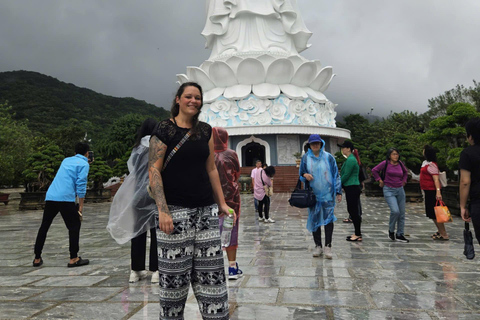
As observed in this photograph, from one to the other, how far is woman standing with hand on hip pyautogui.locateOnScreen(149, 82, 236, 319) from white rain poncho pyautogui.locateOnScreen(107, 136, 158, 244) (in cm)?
148

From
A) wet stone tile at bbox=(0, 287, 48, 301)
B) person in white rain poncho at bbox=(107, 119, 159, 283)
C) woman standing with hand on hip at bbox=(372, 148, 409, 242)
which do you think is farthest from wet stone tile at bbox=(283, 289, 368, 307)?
woman standing with hand on hip at bbox=(372, 148, 409, 242)

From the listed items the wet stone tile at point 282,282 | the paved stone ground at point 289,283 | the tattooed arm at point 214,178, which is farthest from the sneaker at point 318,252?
the tattooed arm at point 214,178

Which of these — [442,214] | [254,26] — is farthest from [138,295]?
[254,26]

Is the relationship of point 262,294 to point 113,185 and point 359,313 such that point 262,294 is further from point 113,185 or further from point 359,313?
point 113,185

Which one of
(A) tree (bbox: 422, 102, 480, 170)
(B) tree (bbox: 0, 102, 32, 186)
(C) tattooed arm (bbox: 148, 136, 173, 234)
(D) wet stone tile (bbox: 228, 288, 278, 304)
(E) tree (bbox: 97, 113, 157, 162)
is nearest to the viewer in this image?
(C) tattooed arm (bbox: 148, 136, 173, 234)

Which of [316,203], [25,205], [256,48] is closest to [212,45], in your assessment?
[256,48]

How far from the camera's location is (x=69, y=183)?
4.34 meters

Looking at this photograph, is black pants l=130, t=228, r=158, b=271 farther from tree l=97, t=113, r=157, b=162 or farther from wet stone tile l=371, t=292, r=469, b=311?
tree l=97, t=113, r=157, b=162

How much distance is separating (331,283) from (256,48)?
20925 mm

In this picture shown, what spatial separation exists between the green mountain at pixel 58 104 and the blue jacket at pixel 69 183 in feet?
118

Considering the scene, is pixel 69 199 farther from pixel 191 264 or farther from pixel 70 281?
pixel 191 264

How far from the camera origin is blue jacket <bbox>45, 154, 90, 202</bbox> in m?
4.31

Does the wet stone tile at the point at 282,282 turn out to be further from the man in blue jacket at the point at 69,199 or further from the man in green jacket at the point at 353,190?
the man in green jacket at the point at 353,190

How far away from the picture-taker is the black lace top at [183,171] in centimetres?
205
